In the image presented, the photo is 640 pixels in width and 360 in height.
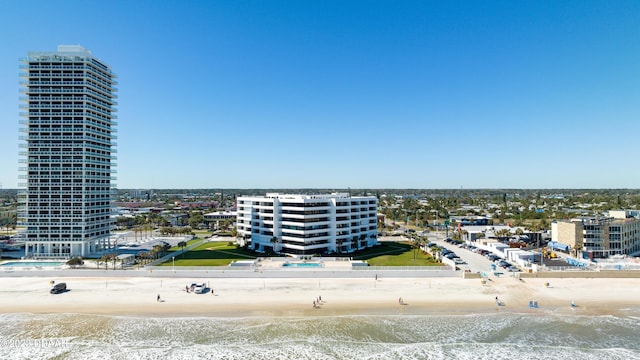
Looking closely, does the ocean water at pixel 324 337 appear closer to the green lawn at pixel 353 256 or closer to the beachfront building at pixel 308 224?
the green lawn at pixel 353 256

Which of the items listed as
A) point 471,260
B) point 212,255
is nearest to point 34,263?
point 212,255

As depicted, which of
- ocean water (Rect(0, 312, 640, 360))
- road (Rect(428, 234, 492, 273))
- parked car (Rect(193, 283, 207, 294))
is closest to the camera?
ocean water (Rect(0, 312, 640, 360))

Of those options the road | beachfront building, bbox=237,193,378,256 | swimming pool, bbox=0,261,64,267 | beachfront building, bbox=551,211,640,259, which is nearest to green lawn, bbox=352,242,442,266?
beachfront building, bbox=237,193,378,256

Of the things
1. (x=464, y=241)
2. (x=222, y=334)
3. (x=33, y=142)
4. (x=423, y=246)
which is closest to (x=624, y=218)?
(x=464, y=241)

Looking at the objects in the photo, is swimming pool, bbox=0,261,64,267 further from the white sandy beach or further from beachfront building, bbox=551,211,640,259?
beachfront building, bbox=551,211,640,259

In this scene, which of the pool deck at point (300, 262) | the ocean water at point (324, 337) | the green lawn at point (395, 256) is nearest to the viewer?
the ocean water at point (324, 337)

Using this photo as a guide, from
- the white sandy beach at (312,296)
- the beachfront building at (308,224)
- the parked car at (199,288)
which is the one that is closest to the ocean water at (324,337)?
the white sandy beach at (312,296)
